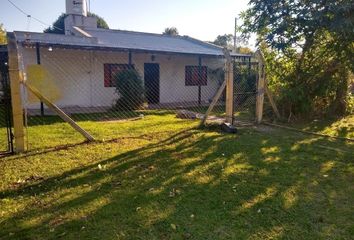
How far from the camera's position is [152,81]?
59.2 feet

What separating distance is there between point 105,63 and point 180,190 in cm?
1299

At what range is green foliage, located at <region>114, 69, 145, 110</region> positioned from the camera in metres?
14.4

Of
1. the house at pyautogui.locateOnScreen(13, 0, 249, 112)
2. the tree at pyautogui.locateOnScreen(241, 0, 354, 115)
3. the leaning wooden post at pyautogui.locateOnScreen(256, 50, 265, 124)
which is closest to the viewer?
the tree at pyautogui.locateOnScreen(241, 0, 354, 115)

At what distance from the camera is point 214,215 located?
364 centimetres

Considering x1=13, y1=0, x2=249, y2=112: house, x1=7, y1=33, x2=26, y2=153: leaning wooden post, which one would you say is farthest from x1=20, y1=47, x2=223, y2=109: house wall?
x1=7, y1=33, x2=26, y2=153: leaning wooden post

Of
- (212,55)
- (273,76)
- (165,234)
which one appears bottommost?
(165,234)

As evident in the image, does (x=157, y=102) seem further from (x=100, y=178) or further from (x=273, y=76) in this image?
(x=100, y=178)

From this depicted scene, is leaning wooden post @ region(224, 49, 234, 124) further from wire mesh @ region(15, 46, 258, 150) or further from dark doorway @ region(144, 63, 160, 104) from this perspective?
dark doorway @ region(144, 63, 160, 104)

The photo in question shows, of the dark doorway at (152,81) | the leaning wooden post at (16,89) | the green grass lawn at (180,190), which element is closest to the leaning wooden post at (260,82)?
the green grass lawn at (180,190)

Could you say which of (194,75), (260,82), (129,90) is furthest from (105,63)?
(260,82)

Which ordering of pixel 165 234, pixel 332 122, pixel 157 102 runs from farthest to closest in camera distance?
1. pixel 157 102
2. pixel 332 122
3. pixel 165 234

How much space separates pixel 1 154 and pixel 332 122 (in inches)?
354

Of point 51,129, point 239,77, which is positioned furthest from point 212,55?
point 51,129

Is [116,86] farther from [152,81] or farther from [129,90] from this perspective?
[152,81]
